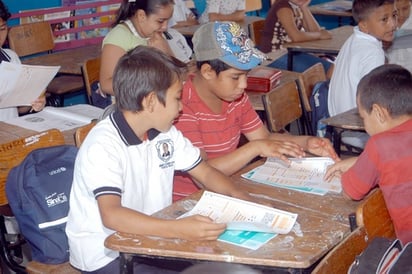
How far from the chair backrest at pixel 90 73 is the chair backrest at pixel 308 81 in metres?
1.23

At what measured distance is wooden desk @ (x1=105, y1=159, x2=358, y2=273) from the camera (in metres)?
1.78

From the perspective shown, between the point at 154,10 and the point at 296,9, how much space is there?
202 centimetres

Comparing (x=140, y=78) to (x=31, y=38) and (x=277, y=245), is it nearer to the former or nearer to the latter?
(x=277, y=245)

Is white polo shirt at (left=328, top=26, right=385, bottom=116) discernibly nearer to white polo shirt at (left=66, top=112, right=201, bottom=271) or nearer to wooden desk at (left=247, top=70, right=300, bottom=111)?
wooden desk at (left=247, top=70, right=300, bottom=111)

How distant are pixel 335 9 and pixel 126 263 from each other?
560 cm

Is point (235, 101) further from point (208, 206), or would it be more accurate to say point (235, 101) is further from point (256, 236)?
point (256, 236)

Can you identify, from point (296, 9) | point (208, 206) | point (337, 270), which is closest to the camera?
point (337, 270)

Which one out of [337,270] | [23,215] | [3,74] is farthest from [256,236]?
[3,74]

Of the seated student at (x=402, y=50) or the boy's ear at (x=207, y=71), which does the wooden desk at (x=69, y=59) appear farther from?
the boy's ear at (x=207, y=71)

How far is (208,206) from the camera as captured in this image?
2.10 metres

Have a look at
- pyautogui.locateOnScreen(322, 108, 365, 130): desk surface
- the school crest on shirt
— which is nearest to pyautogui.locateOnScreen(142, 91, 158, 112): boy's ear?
the school crest on shirt

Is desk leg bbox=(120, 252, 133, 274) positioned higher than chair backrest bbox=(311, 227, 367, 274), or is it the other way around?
chair backrest bbox=(311, 227, 367, 274)

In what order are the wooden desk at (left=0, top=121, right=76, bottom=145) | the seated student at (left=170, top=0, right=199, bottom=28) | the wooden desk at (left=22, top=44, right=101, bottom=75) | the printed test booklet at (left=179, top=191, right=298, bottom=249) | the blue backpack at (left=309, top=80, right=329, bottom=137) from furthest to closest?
1. the seated student at (left=170, top=0, right=199, bottom=28)
2. the wooden desk at (left=22, top=44, right=101, bottom=75)
3. the blue backpack at (left=309, top=80, right=329, bottom=137)
4. the wooden desk at (left=0, top=121, right=76, bottom=145)
5. the printed test booklet at (left=179, top=191, right=298, bottom=249)

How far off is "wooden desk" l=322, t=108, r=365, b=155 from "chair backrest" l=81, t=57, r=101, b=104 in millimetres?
1432
